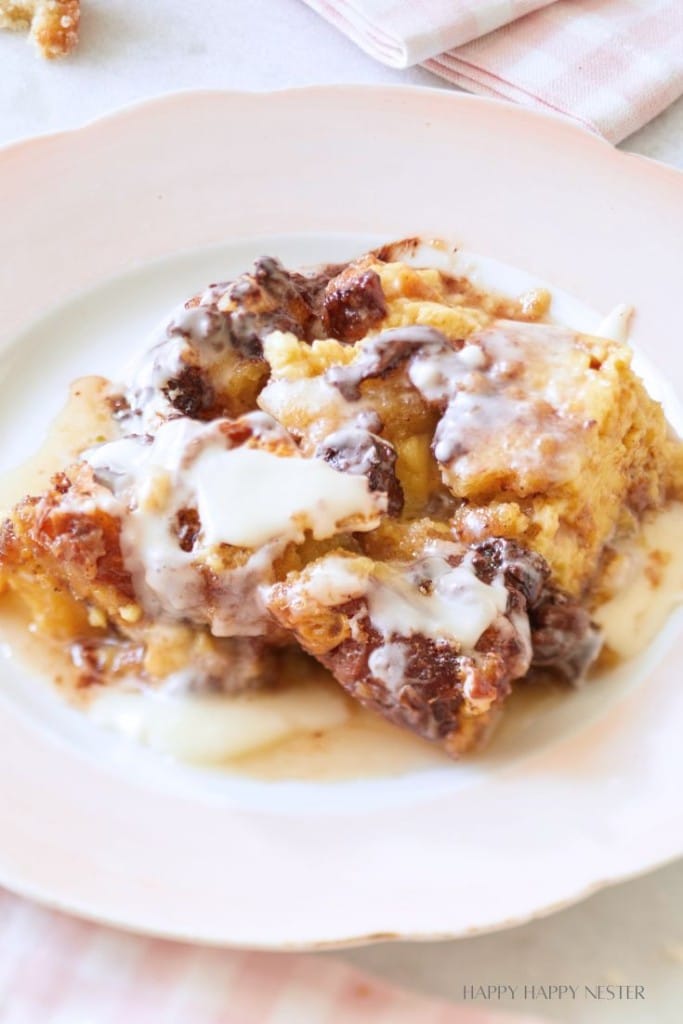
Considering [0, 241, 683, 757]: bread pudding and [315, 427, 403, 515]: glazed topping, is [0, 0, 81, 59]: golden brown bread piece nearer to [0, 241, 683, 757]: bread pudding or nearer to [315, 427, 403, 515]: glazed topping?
[0, 241, 683, 757]: bread pudding

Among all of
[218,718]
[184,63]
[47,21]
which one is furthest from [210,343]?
[47,21]

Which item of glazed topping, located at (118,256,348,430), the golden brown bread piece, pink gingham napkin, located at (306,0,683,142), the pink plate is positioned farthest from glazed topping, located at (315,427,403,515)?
the golden brown bread piece

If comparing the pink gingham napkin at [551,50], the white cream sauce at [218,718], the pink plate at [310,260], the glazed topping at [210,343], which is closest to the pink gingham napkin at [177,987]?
the pink plate at [310,260]

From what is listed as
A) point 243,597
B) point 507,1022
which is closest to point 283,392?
→ point 243,597

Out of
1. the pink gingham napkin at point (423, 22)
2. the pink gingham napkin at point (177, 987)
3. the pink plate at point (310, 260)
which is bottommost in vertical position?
the pink gingham napkin at point (177, 987)

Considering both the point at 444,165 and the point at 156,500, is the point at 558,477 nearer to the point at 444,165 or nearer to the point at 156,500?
the point at 156,500

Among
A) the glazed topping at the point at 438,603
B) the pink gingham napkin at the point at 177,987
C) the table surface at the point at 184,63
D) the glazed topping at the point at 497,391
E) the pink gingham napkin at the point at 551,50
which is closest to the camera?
the pink gingham napkin at the point at 177,987

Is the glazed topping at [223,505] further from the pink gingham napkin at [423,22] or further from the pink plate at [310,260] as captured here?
the pink gingham napkin at [423,22]
